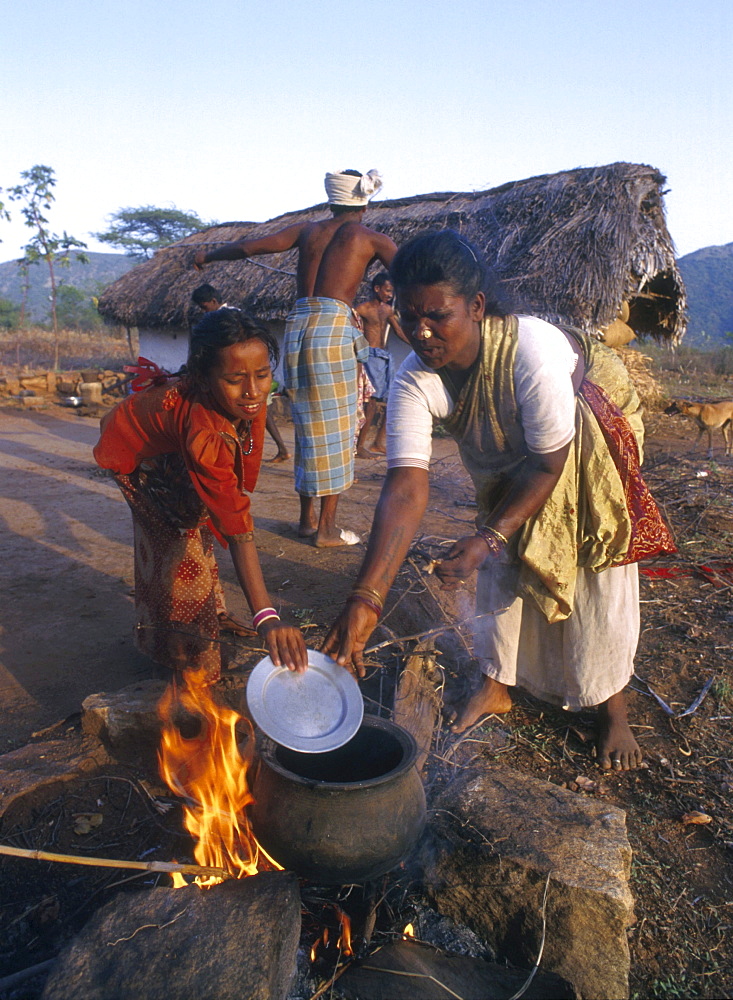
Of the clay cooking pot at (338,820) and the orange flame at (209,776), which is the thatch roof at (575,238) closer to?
the orange flame at (209,776)

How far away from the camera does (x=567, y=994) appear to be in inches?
61.2

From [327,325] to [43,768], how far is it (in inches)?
117

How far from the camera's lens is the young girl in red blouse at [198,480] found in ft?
7.41

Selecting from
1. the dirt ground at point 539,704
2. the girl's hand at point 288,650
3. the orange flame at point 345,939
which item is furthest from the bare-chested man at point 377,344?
the orange flame at point 345,939

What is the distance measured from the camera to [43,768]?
7.27 ft

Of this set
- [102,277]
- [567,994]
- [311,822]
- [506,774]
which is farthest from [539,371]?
[102,277]

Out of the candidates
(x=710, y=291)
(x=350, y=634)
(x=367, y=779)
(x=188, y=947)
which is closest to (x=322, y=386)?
(x=350, y=634)

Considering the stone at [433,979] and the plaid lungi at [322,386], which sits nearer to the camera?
the stone at [433,979]

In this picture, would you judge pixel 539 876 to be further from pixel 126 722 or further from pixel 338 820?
pixel 126 722

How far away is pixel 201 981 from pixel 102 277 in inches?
3471

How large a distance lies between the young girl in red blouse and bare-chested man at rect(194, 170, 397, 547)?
1.50 metres

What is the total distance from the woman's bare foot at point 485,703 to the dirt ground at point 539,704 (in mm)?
A: 61

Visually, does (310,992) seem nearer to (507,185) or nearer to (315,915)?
(315,915)

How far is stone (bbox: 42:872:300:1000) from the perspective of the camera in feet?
4.47
